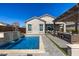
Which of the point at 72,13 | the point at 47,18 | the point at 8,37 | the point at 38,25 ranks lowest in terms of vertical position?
the point at 8,37

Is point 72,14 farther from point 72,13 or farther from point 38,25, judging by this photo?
point 38,25

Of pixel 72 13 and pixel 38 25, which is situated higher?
pixel 72 13

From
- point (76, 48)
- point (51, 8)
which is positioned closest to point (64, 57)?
point (76, 48)

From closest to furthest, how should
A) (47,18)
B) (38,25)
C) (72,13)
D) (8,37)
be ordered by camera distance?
(72,13) → (47,18) → (8,37) → (38,25)

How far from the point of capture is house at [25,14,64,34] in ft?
37.1

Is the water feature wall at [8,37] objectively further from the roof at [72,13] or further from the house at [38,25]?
the roof at [72,13]

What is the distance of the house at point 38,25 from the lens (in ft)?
37.1

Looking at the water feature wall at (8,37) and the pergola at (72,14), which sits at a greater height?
the pergola at (72,14)

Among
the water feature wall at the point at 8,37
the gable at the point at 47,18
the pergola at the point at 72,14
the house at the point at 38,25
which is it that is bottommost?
the water feature wall at the point at 8,37

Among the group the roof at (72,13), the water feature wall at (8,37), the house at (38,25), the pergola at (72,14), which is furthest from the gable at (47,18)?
the water feature wall at (8,37)

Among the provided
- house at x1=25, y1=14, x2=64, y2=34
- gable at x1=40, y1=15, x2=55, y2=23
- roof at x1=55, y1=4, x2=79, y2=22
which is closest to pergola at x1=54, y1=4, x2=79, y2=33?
roof at x1=55, y1=4, x2=79, y2=22

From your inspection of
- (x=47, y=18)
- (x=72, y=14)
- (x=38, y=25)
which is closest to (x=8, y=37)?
(x=38, y=25)

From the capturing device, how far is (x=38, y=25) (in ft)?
39.8

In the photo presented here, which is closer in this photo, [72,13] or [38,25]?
[72,13]
